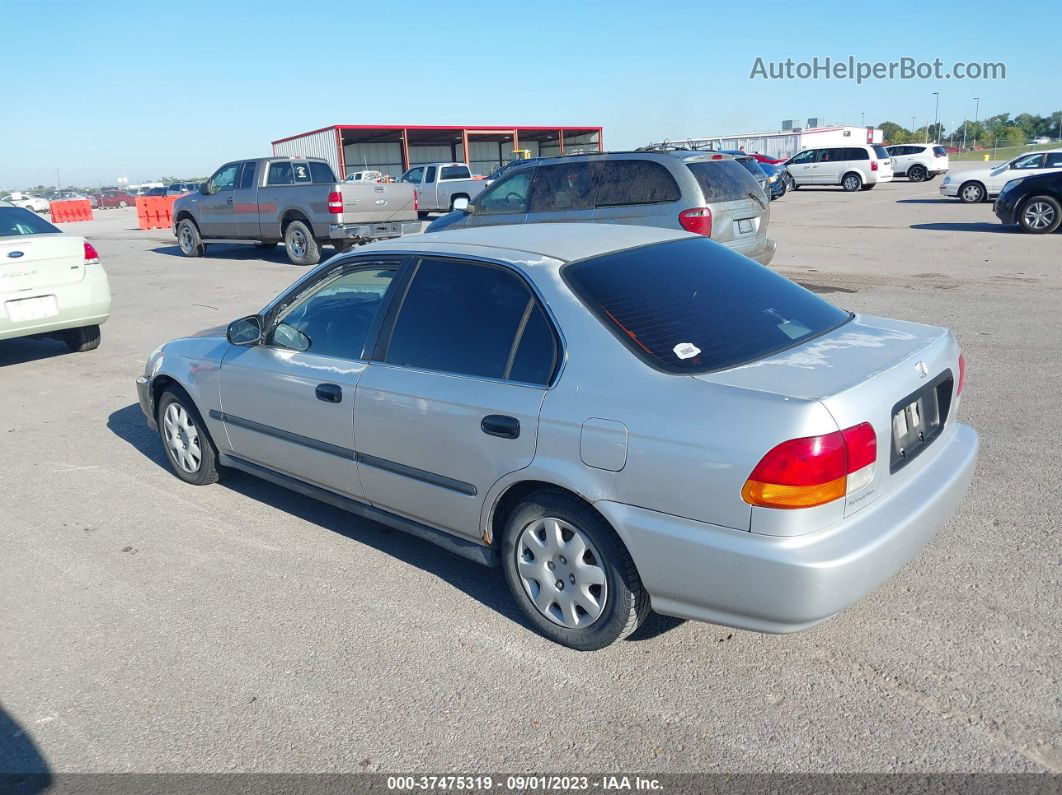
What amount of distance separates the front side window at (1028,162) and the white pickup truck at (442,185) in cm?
1498

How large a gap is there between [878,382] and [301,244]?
1441 cm

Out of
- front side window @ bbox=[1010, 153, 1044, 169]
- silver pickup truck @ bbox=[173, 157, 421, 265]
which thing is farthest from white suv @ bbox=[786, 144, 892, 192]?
silver pickup truck @ bbox=[173, 157, 421, 265]

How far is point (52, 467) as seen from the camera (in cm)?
600

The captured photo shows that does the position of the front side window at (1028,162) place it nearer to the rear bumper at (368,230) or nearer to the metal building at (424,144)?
the rear bumper at (368,230)

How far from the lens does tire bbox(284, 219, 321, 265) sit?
15945mm

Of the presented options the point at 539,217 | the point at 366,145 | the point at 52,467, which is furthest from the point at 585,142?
the point at 52,467

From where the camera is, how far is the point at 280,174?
54.0ft

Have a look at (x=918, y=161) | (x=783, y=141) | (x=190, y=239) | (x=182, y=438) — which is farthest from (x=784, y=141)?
(x=182, y=438)

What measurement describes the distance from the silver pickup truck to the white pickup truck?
10.4m

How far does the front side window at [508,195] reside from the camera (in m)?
11.2

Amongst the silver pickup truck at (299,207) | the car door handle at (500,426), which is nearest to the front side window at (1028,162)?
the silver pickup truck at (299,207)

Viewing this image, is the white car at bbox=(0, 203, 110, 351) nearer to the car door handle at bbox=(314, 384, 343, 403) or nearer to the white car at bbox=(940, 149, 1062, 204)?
the car door handle at bbox=(314, 384, 343, 403)

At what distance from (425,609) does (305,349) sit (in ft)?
4.95

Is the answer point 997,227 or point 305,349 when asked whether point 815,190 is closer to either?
point 997,227
